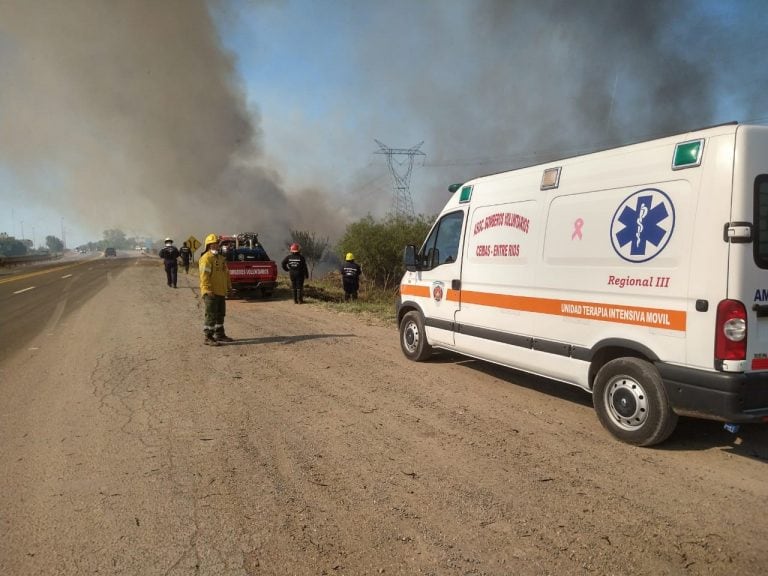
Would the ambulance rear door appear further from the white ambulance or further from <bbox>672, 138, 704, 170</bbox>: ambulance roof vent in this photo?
<bbox>672, 138, 704, 170</bbox>: ambulance roof vent

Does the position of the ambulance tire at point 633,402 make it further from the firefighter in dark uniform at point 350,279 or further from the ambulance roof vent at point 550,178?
the firefighter in dark uniform at point 350,279

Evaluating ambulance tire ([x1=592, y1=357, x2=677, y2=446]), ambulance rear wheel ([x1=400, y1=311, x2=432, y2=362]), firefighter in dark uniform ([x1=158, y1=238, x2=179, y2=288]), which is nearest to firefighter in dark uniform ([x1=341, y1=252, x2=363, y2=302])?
firefighter in dark uniform ([x1=158, y1=238, x2=179, y2=288])

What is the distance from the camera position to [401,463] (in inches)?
148

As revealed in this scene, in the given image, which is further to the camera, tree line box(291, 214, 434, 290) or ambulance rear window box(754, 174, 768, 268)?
tree line box(291, 214, 434, 290)

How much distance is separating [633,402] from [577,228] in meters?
1.51

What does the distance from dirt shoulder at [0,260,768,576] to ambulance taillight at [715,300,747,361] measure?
856 millimetres

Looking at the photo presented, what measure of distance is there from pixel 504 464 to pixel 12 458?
3645mm

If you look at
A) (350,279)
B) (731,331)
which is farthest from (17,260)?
(731,331)

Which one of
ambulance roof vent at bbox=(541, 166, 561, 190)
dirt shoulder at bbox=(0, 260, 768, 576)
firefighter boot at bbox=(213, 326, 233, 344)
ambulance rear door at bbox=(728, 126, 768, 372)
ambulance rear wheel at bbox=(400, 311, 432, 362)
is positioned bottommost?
dirt shoulder at bbox=(0, 260, 768, 576)

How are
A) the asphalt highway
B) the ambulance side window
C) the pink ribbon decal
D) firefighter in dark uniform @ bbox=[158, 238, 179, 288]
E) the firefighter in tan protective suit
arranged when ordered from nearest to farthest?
the pink ribbon decal → the ambulance side window → the firefighter in tan protective suit → the asphalt highway → firefighter in dark uniform @ bbox=[158, 238, 179, 288]

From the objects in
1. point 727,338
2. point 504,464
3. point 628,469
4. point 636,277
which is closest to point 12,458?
point 504,464

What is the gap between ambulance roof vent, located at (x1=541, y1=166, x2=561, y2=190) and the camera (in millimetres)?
4820

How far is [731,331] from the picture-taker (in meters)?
3.44

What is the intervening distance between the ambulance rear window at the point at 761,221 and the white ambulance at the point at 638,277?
12 millimetres
